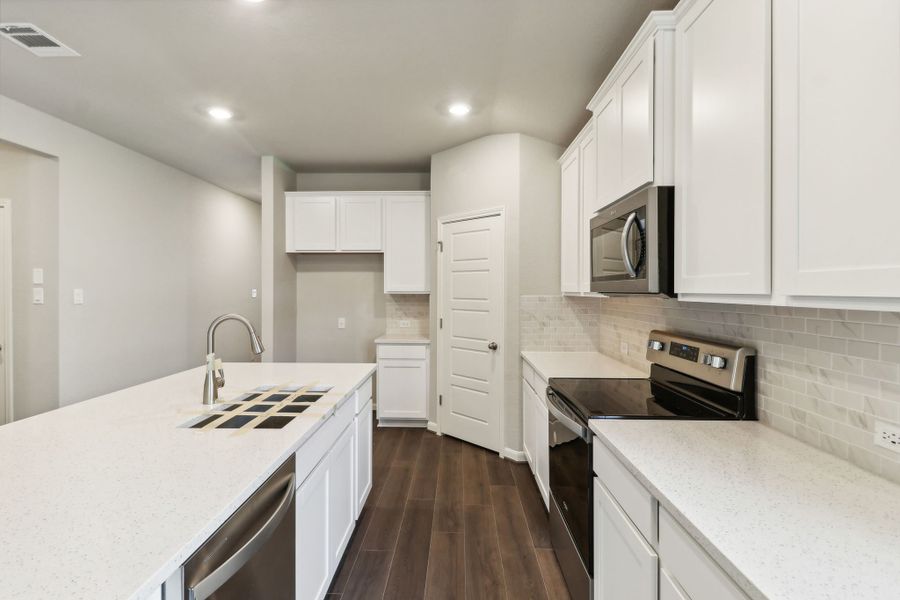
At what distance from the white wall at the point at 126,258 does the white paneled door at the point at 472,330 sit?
2.89 meters

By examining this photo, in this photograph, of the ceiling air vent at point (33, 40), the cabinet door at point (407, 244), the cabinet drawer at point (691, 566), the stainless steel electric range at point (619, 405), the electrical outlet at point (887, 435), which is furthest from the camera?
the cabinet door at point (407, 244)

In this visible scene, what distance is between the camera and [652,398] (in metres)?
1.72

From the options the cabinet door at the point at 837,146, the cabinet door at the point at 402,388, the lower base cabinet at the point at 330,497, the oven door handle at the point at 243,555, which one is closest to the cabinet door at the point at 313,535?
the lower base cabinet at the point at 330,497

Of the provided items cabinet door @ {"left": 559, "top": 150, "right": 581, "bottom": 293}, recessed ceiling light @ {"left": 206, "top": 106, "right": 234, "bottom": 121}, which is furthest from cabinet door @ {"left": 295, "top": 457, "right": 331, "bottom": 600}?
recessed ceiling light @ {"left": 206, "top": 106, "right": 234, "bottom": 121}

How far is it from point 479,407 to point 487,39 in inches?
102

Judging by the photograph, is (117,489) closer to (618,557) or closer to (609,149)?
(618,557)

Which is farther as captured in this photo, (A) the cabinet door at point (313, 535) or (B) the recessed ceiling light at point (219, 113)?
(B) the recessed ceiling light at point (219, 113)

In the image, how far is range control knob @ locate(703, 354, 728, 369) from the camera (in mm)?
1468

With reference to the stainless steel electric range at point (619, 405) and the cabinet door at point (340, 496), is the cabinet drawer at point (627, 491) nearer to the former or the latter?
the stainless steel electric range at point (619, 405)

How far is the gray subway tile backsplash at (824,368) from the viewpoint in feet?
3.26

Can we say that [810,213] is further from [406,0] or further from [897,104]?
[406,0]

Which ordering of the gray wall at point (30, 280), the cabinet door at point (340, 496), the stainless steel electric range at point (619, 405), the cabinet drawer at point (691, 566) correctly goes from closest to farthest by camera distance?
1. the cabinet drawer at point (691, 566)
2. the stainless steel electric range at point (619, 405)
3. the cabinet door at point (340, 496)
4. the gray wall at point (30, 280)

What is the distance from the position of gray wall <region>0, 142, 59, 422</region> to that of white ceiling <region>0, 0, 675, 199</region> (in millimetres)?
581

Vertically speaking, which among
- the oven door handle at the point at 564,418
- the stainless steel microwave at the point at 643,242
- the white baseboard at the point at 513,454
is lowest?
the white baseboard at the point at 513,454
